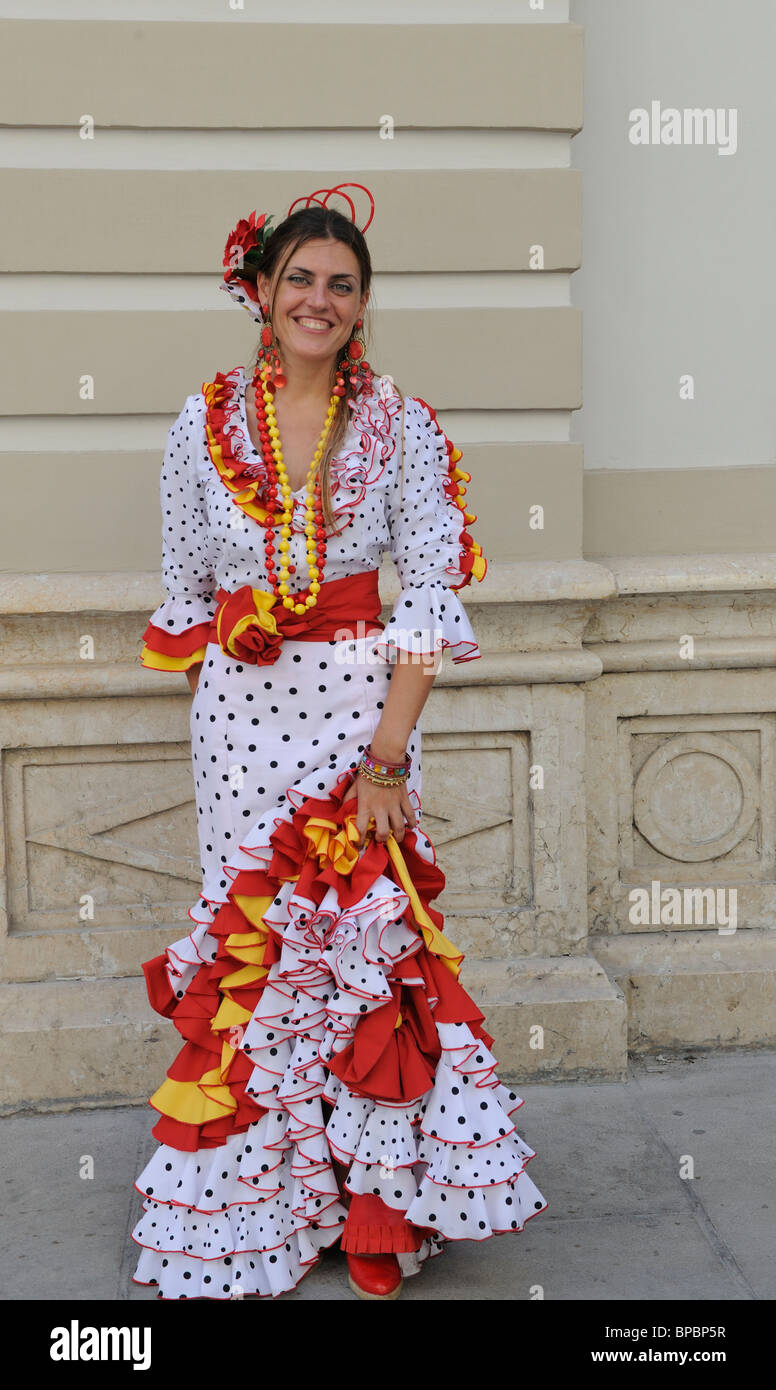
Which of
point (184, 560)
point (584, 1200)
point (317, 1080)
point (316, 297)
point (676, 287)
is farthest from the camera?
point (676, 287)

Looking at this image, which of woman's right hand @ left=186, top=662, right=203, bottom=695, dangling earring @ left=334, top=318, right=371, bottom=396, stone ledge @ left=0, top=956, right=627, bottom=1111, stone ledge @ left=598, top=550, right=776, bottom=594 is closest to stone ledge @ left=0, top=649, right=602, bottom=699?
stone ledge @ left=598, top=550, right=776, bottom=594

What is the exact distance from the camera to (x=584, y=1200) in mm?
3484

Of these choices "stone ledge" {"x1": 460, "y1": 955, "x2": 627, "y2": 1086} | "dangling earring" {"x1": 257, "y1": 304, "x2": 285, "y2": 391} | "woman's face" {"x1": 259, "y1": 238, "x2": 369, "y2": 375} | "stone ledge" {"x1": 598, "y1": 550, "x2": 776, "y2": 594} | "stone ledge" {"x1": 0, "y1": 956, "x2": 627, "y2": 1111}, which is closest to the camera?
"woman's face" {"x1": 259, "y1": 238, "x2": 369, "y2": 375}

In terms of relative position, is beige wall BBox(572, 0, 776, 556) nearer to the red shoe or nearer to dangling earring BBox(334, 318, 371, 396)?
dangling earring BBox(334, 318, 371, 396)

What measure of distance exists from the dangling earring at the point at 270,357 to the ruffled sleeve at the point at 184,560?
170mm

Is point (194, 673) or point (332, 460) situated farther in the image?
point (194, 673)

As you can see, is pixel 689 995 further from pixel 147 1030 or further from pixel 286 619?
pixel 286 619

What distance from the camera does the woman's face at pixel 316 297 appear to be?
2.96 meters

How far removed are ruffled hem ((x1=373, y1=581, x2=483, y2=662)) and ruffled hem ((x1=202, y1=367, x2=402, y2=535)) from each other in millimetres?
210

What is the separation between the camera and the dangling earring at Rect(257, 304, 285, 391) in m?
3.07

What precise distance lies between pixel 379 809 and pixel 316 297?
104cm

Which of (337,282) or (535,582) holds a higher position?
(337,282)

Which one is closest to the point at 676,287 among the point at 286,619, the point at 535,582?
the point at 535,582

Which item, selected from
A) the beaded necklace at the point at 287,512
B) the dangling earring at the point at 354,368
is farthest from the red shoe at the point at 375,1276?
the dangling earring at the point at 354,368
